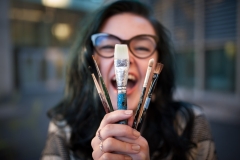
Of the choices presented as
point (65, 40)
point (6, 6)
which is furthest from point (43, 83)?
point (6, 6)

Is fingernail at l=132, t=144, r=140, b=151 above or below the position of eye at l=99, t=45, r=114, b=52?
below

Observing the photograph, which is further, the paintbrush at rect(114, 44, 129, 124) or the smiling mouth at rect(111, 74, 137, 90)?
the smiling mouth at rect(111, 74, 137, 90)

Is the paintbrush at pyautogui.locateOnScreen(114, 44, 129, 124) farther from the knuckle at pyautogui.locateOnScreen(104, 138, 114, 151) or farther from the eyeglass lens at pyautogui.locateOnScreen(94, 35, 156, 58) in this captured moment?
the eyeglass lens at pyautogui.locateOnScreen(94, 35, 156, 58)

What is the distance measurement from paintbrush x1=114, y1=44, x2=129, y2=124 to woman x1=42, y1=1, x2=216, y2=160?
0.24m

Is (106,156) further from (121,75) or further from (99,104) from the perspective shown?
(99,104)

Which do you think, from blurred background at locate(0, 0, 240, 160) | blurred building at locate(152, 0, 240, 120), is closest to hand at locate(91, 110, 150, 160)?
blurred background at locate(0, 0, 240, 160)

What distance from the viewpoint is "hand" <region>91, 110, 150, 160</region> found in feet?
1.38

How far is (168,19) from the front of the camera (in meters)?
4.46

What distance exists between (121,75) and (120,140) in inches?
5.7

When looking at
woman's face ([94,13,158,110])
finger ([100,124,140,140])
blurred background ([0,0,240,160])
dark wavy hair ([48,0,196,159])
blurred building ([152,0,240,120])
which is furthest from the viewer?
blurred building ([152,0,240,120])

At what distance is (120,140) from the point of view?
43 centimetres

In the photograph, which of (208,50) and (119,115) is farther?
(208,50)

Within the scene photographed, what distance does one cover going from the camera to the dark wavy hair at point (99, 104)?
81 cm

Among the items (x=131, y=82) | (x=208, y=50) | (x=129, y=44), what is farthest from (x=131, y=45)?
(x=208, y=50)
